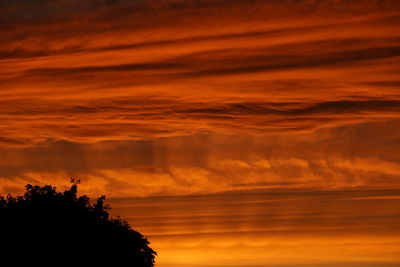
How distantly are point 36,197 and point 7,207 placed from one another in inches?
83.9

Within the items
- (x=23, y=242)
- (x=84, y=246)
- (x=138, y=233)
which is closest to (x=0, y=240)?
A: (x=23, y=242)

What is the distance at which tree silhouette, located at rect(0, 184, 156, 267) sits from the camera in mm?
76750

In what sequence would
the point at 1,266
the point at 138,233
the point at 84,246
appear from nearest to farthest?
the point at 1,266 → the point at 84,246 → the point at 138,233

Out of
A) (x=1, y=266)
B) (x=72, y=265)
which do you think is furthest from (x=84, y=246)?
(x=1, y=266)

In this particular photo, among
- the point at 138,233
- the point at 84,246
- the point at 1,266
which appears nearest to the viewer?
the point at 1,266

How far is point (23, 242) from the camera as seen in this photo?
253 ft

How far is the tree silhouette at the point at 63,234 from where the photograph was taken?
7675 centimetres

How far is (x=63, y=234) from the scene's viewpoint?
261 ft

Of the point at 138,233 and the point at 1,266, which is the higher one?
the point at 138,233

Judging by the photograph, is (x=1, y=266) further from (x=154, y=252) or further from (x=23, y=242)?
(x=154, y=252)

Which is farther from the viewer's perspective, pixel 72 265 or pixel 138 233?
pixel 138 233

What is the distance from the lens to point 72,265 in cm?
7838

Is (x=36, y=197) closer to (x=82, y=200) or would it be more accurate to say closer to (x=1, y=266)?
(x=82, y=200)

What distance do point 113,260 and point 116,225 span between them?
3.66 meters
